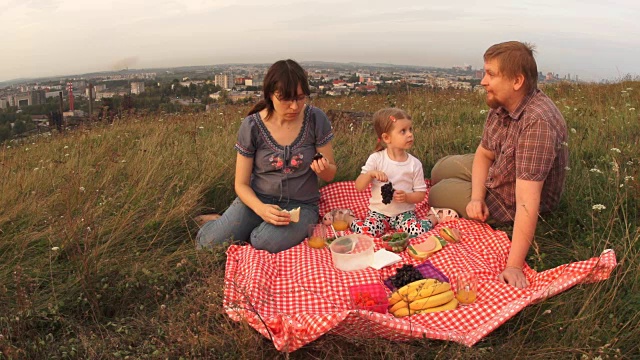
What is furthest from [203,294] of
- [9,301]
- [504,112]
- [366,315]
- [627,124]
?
[627,124]

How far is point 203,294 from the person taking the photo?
3090 mm

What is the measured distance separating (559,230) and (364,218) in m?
1.81

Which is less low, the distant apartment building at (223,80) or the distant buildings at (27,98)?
the distant apartment building at (223,80)

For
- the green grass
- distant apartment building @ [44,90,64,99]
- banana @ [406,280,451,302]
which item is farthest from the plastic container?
distant apartment building @ [44,90,64,99]

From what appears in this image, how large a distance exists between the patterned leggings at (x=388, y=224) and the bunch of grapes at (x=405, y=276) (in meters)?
0.90

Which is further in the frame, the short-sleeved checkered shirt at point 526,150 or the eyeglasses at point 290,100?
the eyeglasses at point 290,100

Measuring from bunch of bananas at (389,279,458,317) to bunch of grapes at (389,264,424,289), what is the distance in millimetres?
170

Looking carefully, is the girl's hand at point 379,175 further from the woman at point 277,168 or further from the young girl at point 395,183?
the woman at point 277,168

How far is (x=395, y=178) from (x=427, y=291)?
157cm

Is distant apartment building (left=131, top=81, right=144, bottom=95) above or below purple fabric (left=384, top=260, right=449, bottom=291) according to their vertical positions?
above

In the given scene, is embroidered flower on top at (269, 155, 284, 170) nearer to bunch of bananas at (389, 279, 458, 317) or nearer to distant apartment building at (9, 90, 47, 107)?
bunch of bananas at (389, 279, 458, 317)

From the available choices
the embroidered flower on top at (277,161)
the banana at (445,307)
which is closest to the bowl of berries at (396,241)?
the banana at (445,307)

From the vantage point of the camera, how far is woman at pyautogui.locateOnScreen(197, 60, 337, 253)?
13.5ft

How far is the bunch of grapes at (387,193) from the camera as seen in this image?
4.39m
